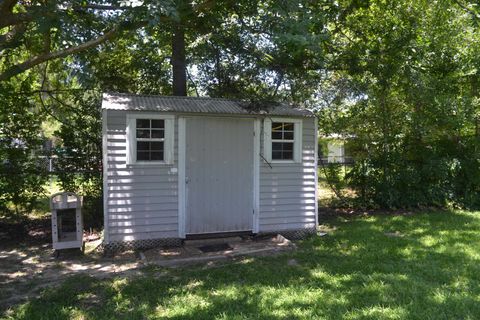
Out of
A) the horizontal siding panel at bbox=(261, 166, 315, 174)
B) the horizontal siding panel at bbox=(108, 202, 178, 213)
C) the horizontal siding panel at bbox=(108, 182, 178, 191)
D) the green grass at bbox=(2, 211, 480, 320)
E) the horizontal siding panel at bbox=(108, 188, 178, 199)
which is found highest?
the horizontal siding panel at bbox=(261, 166, 315, 174)

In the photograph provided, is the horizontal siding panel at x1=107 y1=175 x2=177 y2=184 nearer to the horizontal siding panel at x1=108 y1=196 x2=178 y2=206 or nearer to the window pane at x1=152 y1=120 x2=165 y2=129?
the horizontal siding panel at x1=108 y1=196 x2=178 y2=206

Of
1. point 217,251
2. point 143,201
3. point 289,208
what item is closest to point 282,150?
point 289,208

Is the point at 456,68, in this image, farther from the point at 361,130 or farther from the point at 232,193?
the point at 232,193

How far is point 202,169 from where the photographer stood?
6.34m

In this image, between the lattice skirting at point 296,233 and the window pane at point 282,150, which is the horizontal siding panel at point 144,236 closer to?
the lattice skirting at point 296,233

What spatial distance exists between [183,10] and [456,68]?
267 inches

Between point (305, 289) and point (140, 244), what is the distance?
2.72 metres

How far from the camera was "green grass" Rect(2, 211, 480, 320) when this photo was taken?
12.3 feet

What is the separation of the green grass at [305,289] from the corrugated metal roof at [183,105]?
2137 millimetres

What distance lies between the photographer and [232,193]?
6512 millimetres

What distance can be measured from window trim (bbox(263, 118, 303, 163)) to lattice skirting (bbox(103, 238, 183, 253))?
1.90 metres

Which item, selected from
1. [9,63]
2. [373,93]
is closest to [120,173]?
[9,63]

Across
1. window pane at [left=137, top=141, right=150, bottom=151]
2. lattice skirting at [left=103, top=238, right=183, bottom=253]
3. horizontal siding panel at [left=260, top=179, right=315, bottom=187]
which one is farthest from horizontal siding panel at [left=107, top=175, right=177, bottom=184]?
horizontal siding panel at [left=260, top=179, right=315, bottom=187]

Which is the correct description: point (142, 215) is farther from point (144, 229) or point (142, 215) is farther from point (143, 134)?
point (143, 134)
